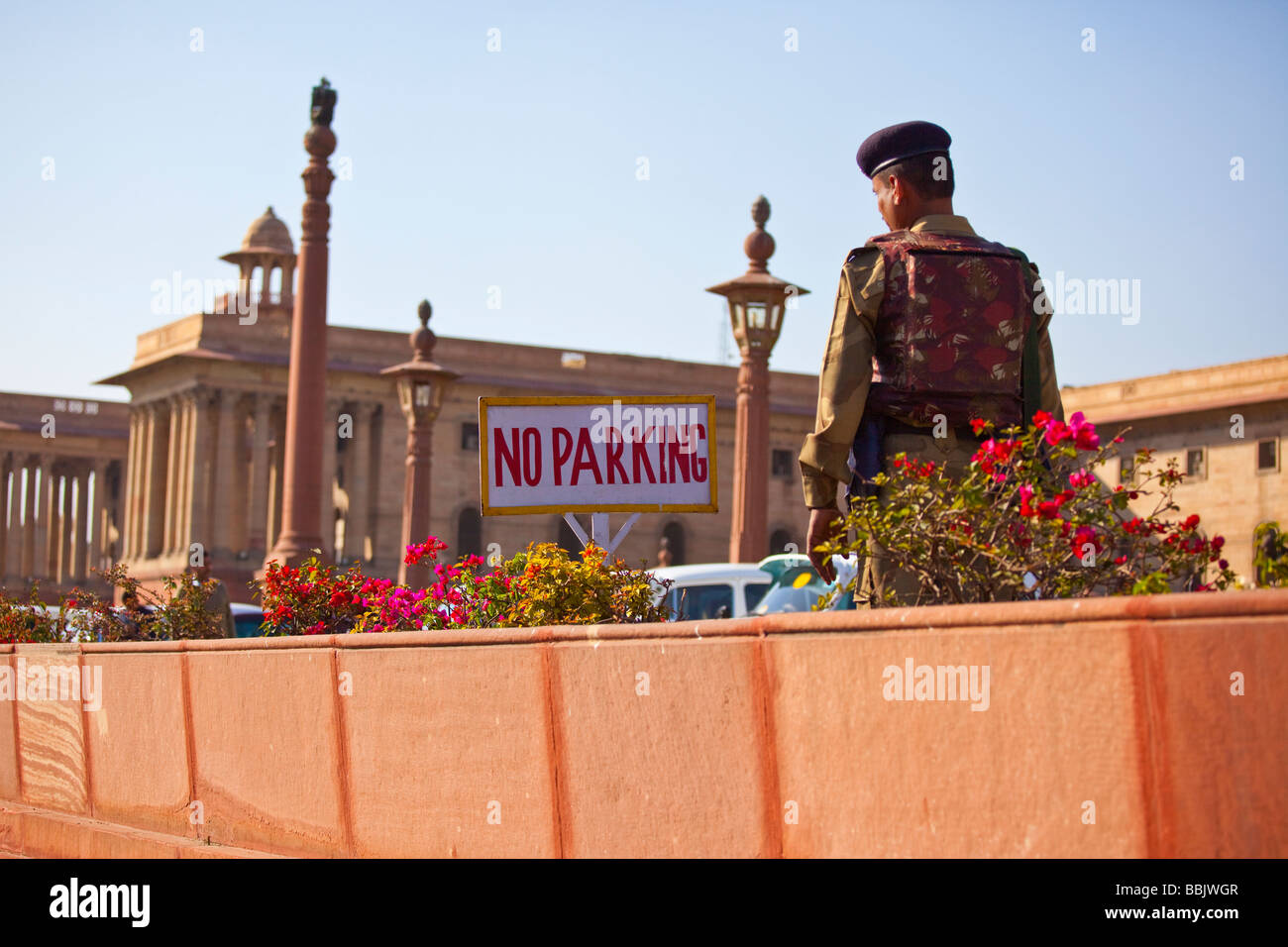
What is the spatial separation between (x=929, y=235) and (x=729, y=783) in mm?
1796

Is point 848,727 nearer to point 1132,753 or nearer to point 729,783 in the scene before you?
point 729,783

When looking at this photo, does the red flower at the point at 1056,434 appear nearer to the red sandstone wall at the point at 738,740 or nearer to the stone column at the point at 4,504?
the red sandstone wall at the point at 738,740

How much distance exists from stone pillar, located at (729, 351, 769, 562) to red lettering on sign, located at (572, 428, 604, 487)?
1285 centimetres

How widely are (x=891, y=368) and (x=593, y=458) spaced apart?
10.2 feet

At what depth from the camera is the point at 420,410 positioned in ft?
98.2

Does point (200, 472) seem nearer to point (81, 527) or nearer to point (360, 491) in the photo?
point (360, 491)

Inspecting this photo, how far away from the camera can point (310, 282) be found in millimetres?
25750

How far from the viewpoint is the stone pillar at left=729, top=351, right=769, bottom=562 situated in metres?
21.8

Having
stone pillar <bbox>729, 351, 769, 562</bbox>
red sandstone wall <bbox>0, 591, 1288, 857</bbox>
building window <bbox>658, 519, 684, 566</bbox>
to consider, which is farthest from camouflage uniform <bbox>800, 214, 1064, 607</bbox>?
building window <bbox>658, 519, 684, 566</bbox>

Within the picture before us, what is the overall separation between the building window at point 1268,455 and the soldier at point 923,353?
5046 centimetres

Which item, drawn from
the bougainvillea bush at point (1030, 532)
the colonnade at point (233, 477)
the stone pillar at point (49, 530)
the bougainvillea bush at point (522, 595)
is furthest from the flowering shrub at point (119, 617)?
the stone pillar at point (49, 530)

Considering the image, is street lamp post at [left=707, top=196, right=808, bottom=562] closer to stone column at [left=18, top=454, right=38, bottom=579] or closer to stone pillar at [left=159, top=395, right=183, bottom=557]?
stone pillar at [left=159, top=395, right=183, bottom=557]

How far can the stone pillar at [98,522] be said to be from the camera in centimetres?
8775
